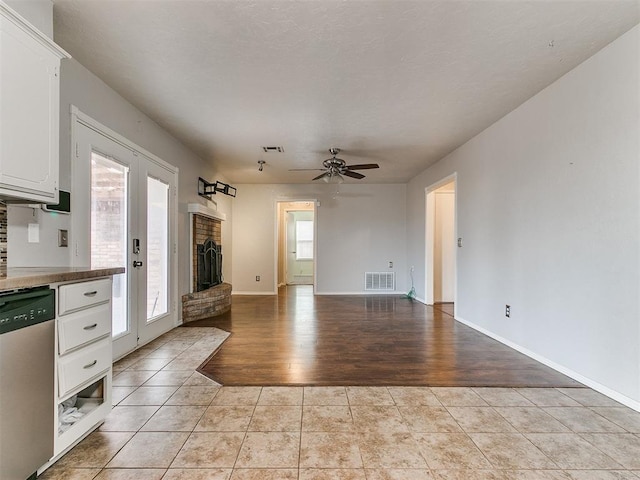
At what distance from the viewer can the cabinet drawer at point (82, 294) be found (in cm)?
157

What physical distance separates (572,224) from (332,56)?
247cm

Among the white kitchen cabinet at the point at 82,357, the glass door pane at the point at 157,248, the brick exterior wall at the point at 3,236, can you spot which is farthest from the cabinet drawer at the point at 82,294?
the glass door pane at the point at 157,248

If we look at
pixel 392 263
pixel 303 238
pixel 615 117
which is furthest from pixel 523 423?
pixel 303 238

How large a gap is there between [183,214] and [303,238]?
6.23 metres

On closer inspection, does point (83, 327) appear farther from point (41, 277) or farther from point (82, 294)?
point (41, 277)

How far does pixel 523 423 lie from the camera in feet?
6.41

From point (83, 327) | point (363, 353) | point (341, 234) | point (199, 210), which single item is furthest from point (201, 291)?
point (341, 234)

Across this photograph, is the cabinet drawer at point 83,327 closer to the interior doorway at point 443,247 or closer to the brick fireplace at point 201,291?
the brick fireplace at point 201,291

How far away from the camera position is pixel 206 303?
4.87 m

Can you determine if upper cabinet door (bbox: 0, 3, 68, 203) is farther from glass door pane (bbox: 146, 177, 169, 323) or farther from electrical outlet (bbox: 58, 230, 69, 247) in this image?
glass door pane (bbox: 146, 177, 169, 323)

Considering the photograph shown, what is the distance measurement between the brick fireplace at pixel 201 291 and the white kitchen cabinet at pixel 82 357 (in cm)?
267

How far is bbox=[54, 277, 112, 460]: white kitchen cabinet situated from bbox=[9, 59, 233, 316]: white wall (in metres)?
0.64

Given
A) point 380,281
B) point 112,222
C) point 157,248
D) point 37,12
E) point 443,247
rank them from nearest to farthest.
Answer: point 37,12 → point 112,222 → point 157,248 → point 443,247 → point 380,281

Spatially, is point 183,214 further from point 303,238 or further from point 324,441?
point 303,238
